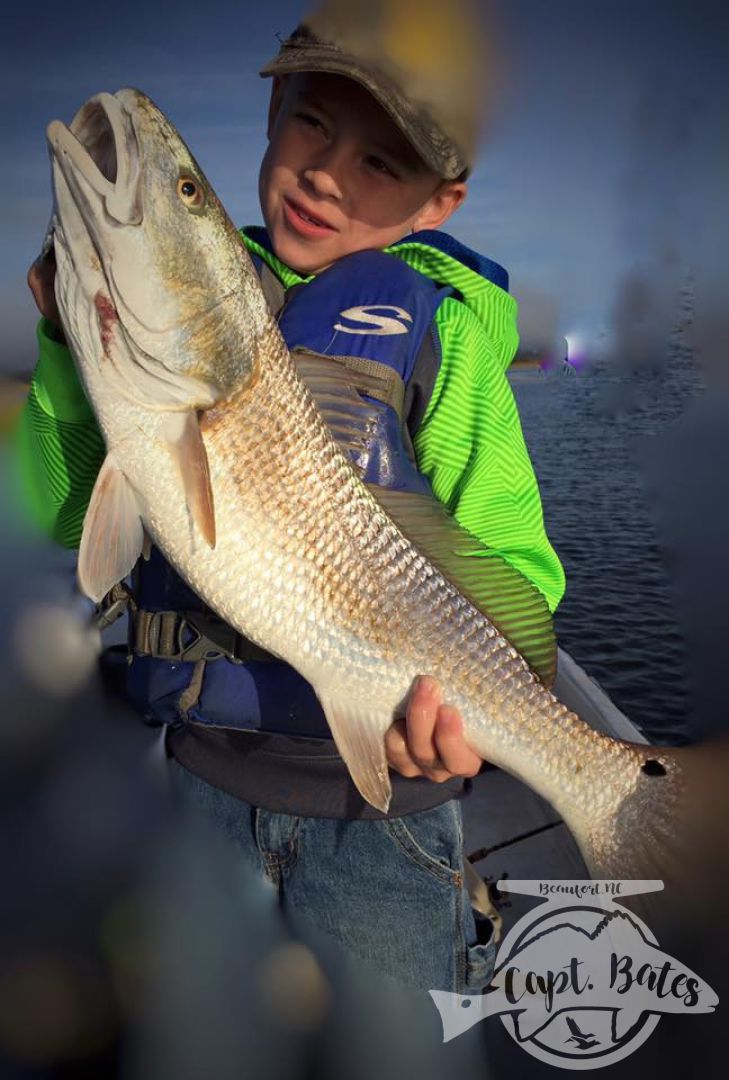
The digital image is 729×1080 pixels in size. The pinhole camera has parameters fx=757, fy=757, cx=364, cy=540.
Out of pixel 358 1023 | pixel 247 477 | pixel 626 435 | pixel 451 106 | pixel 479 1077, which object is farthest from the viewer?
pixel 626 435

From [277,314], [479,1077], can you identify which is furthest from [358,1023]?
[277,314]

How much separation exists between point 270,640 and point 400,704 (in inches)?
16.1

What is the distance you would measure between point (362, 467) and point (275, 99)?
1375 mm

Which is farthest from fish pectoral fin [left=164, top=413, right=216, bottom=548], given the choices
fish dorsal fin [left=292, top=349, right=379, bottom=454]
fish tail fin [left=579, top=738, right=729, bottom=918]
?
fish tail fin [left=579, top=738, right=729, bottom=918]

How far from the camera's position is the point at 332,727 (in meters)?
2.06

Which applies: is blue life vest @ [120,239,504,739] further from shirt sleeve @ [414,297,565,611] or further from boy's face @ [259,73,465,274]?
boy's face @ [259,73,465,274]

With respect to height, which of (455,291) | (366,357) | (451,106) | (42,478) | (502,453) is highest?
(451,106)

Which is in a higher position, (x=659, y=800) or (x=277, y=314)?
(x=277, y=314)

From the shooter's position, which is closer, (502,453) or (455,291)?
(502,453)

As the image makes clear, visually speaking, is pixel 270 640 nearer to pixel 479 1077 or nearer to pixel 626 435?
pixel 479 1077

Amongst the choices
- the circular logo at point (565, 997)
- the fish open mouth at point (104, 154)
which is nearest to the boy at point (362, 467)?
the fish open mouth at point (104, 154)

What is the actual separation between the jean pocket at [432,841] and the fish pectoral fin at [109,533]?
1.10 m

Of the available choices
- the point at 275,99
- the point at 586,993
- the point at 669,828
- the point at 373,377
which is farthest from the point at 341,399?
the point at 586,993

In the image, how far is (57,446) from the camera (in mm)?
2207
